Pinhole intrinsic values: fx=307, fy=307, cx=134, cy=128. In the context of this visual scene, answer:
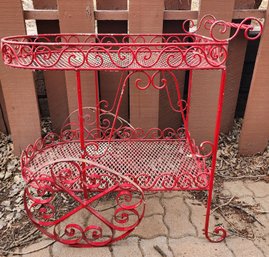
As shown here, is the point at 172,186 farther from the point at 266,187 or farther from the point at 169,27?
the point at 169,27

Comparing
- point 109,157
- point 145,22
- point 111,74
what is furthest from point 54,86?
point 145,22

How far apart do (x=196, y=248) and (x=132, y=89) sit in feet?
3.18

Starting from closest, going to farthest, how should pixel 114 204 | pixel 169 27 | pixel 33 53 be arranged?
1. pixel 33 53
2. pixel 114 204
3. pixel 169 27

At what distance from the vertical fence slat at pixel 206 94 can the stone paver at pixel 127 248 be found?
2.77 ft

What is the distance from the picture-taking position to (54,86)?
6.56ft

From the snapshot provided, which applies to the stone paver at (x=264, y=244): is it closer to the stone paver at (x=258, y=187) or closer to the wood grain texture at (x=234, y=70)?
the stone paver at (x=258, y=187)

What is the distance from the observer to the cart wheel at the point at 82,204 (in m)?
1.38

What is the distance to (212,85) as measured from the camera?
6.25 feet

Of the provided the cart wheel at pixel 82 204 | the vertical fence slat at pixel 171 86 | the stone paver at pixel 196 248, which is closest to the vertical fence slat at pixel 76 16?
the vertical fence slat at pixel 171 86

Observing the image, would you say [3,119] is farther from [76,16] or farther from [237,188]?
[237,188]

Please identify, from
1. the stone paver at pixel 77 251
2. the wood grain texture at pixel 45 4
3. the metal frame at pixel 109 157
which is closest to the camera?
the metal frame at pixel 109 157

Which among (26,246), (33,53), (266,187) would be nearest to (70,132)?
(26,246)

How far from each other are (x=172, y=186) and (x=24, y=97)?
40.8 inches

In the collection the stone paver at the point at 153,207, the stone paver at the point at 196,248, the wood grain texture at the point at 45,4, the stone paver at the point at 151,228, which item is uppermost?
the wood grain texture at the point at 45,4
